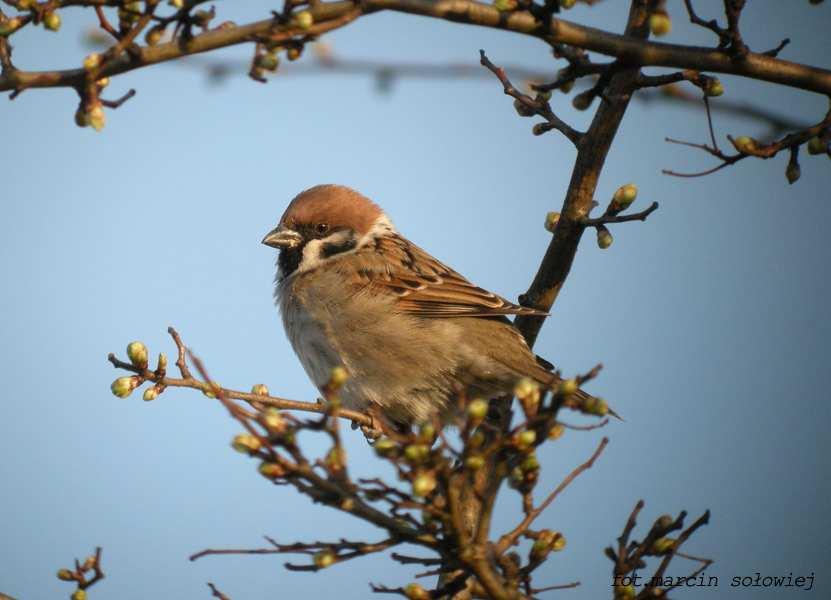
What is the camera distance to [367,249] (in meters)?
4.73

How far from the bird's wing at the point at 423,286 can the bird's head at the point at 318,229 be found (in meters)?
0.16

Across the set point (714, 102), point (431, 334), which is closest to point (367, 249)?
point (431, 334)

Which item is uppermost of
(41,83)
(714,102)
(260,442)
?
(714,102)

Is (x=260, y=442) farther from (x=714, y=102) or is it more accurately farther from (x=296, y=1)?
(x=714, y=102)

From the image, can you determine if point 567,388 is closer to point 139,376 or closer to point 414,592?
point 414,592

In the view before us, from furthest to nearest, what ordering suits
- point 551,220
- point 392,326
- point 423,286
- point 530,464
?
1. point 423,286
2. point 392,326
3. point 551,220
4. point 530,464

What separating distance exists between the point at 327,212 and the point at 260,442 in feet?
9.64

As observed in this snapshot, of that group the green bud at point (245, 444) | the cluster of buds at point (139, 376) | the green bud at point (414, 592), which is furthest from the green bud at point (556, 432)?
the cluster of buds at point (139, 376)

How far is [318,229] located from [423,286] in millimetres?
689

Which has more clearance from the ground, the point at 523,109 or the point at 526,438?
the point at 523,109

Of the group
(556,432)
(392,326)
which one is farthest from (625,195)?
(392,326)

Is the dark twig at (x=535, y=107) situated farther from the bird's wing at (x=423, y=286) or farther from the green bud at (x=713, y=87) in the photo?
the bird's wing at (x=423, y=286)

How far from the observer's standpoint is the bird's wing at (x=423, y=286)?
4.24 meters

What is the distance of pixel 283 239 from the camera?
472 cm
